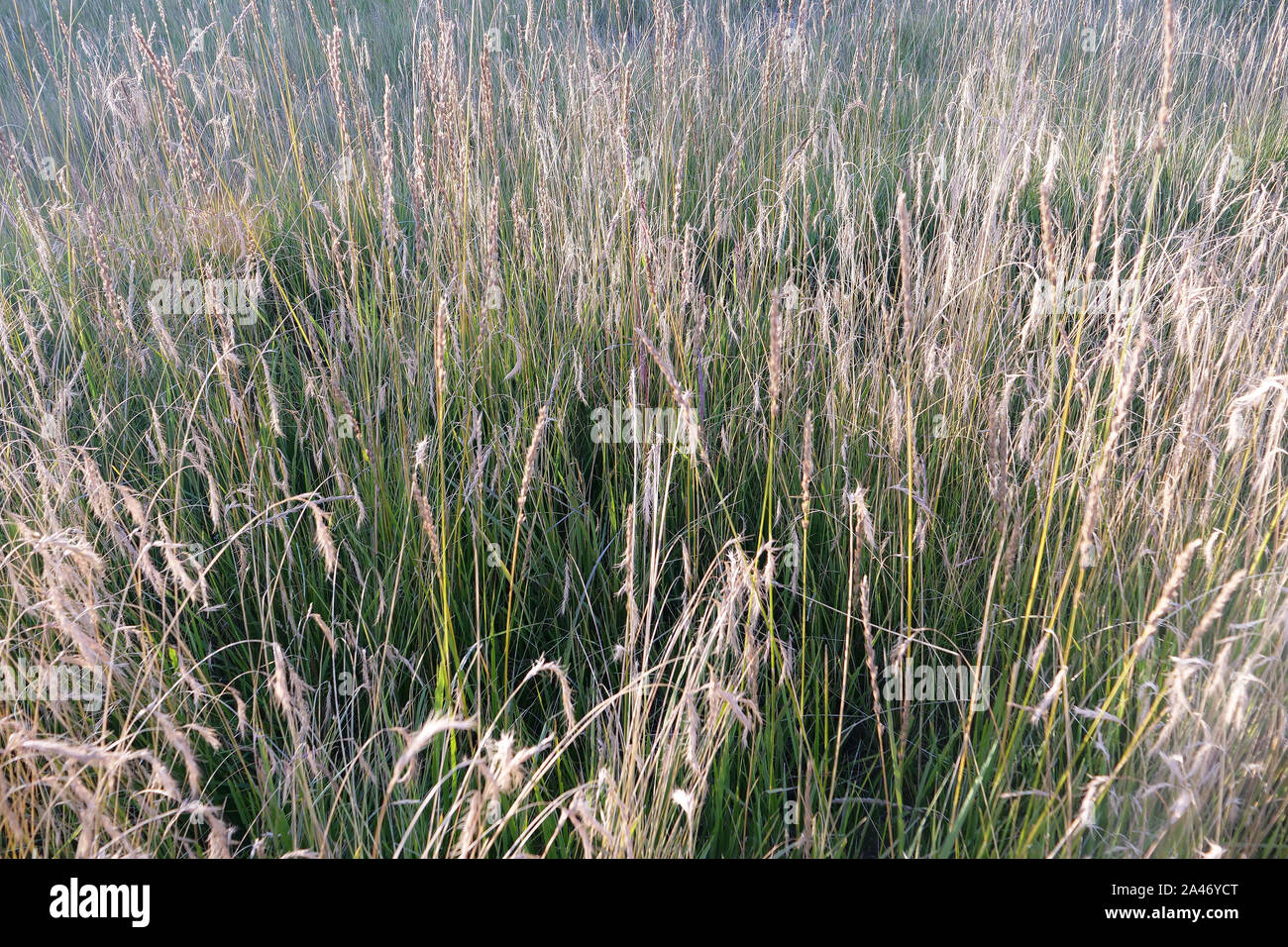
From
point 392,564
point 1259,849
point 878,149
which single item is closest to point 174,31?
point 878,149

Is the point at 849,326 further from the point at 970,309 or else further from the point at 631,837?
the point at 631,837

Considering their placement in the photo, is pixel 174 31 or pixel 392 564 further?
pixel 174 31

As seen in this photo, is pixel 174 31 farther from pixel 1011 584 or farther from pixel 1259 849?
pixel 1259 849

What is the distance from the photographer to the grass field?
108 cm

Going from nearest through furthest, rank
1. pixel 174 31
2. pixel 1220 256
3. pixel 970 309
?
pixel 970 309, pixel 1220 256, pixel 174 31

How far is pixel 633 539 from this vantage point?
40.3 inches

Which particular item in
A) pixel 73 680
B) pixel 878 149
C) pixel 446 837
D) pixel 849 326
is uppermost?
pixel 878 149

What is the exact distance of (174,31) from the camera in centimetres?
529

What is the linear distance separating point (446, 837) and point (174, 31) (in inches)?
242

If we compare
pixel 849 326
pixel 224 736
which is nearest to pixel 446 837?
pixel 224 736

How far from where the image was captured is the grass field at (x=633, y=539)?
108cm
